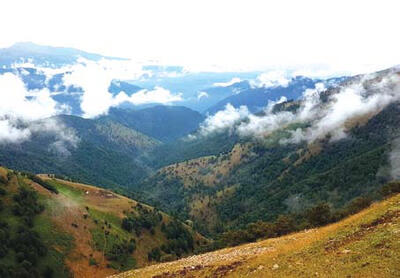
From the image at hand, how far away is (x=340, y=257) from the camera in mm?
39062

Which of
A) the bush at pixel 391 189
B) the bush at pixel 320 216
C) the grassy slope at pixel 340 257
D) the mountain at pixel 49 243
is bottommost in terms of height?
the mountain at pixel 49 243

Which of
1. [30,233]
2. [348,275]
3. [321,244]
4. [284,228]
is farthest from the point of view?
[30,233]

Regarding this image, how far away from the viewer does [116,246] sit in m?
191

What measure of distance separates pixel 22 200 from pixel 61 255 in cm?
3684

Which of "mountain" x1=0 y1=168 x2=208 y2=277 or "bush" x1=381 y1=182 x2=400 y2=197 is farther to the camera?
"mountain" x1=0 y1=168 x2=208 y2=277

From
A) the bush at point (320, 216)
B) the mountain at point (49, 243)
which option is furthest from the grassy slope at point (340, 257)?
the mountain at point (49, 243)

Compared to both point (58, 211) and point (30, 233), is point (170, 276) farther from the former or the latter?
point (58, 211)

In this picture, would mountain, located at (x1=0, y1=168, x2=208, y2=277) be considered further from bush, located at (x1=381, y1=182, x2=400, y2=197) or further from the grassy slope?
the grassy slope

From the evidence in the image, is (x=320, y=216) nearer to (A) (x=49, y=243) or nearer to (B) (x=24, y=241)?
(B) (x=24, y=241)

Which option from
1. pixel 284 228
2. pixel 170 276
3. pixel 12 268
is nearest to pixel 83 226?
pixel 12 268

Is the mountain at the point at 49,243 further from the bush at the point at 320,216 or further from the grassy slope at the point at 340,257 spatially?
the grassy slope at the point at 340,257

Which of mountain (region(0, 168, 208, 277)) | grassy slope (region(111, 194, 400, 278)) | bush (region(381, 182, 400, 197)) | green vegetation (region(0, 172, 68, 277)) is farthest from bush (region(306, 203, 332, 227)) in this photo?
green vegetation (region(0, 172, 68, 277))

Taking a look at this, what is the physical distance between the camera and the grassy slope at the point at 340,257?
35294 millimetres

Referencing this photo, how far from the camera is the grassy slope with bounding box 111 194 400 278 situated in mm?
35294
